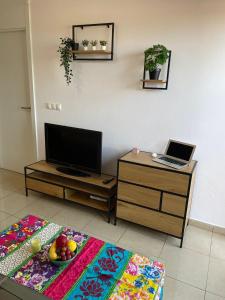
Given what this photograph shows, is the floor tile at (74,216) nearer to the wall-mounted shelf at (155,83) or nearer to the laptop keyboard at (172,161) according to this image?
the laptop keyboard at (172,161)

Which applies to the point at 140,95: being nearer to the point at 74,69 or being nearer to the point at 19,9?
the point at 74,69

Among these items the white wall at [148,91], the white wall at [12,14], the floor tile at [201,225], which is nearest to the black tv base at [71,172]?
the white wall at [148,91]

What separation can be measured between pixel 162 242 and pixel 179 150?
0.95 metres

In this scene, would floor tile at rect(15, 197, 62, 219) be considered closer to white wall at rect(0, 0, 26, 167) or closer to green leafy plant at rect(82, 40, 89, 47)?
green leafy plant at rect(82, 40, 89, 47)

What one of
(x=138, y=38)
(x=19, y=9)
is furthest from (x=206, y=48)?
(x=19, y=9)

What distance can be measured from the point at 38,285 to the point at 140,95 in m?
2.04

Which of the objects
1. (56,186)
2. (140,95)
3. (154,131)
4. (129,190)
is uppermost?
(140,95)

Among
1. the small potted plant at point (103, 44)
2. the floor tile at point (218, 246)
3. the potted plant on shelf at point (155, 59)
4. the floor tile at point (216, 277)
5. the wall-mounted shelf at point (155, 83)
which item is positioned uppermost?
the small potted plant at point (103, 44)

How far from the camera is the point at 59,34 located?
3035mm

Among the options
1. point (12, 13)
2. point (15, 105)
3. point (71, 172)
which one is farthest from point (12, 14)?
point (71, 172)

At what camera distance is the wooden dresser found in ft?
7.48

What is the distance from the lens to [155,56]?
7.96ft

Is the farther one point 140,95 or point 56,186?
point 56,186

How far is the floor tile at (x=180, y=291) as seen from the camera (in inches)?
73.5
